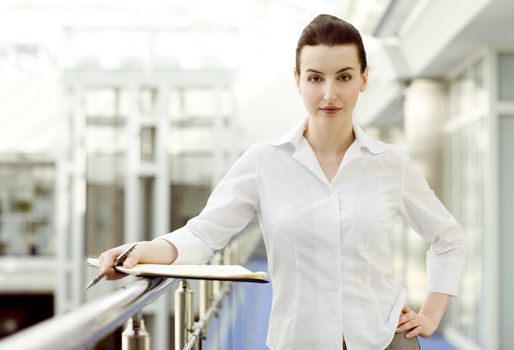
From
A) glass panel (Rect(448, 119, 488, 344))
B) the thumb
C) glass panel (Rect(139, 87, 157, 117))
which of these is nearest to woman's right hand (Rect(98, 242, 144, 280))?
the thumb

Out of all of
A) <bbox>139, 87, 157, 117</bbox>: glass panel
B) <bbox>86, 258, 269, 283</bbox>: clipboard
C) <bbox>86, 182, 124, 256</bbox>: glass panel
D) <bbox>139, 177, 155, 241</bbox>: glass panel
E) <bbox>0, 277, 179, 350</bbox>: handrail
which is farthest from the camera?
<bbox>86, 182, 124, 256</bbox>: glass panel

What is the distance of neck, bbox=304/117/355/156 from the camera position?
1848 millimetres

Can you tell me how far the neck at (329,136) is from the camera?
1848 mm

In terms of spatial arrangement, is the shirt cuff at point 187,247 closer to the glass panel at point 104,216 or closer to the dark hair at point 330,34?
the dark hair at point 330,34

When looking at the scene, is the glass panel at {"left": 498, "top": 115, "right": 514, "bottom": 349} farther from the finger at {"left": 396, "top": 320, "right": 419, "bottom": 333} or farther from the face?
the face

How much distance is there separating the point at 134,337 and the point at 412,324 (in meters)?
0.65

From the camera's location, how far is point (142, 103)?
60.0 ft

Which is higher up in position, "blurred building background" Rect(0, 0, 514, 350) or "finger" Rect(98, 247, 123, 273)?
"blurred building background" Rect(0, 0, 514, 350)

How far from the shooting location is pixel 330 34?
1786 mm

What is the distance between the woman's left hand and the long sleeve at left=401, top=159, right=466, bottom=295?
0.55ft

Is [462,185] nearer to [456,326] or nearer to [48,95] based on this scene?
[456,326]

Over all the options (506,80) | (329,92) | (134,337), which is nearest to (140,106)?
(506,80)

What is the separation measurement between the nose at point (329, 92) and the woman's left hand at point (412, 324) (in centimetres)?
51

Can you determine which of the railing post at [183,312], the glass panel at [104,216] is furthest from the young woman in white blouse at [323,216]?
the glass panel at [104,216]
